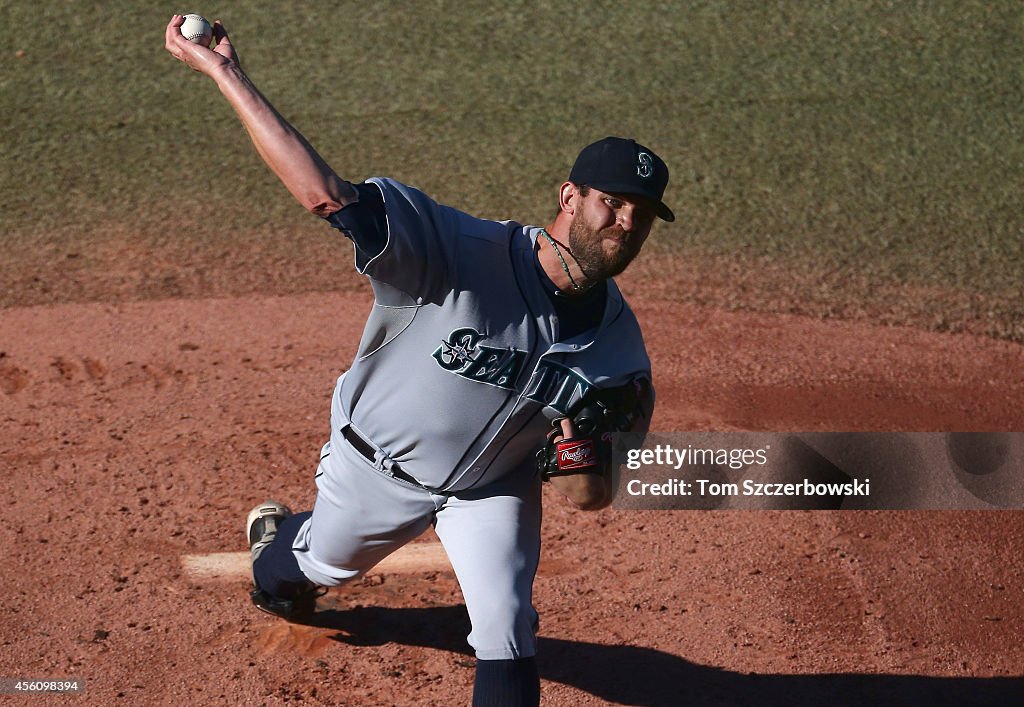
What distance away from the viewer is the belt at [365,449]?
332 cm

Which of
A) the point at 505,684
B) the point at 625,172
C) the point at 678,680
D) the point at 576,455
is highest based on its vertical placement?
the point at 625,172

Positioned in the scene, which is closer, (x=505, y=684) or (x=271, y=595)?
(x=505, y=684)

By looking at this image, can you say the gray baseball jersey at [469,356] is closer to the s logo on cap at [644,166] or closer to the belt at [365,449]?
the belt at [365,449]

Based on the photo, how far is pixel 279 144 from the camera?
102 inches

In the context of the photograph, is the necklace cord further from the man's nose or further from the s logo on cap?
the s logo on cap

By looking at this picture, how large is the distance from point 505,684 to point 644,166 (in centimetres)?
138

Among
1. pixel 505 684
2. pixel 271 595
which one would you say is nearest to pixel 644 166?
pixel 505 684

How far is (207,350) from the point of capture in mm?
5516

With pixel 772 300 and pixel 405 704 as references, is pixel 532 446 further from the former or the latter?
pixel 772 300

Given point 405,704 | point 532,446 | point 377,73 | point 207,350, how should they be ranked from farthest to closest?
point 377,73 < point 207,350 < point 405,704 < point 532,446

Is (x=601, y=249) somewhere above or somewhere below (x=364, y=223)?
above

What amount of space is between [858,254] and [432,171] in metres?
2.56

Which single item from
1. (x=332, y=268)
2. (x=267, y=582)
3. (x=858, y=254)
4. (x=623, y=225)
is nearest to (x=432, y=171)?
(x=332, y=268)

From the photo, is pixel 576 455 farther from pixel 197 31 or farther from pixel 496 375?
pixel 197 31
